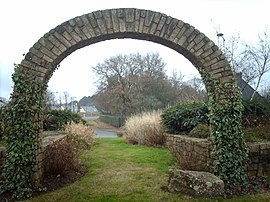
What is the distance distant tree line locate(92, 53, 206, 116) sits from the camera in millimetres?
24594

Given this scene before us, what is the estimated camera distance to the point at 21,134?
13.9 ft

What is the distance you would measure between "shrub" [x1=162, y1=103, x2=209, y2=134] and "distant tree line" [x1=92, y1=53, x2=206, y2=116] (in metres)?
15.1

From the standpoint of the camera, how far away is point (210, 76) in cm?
478

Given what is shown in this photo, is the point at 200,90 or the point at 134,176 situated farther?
the point at 200,90

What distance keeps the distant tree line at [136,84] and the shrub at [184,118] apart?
49.5 ft

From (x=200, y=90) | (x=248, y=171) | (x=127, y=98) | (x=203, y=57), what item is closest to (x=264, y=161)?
(x=248, y=171)

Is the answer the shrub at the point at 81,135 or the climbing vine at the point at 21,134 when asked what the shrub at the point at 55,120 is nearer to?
the shrub at the point at 81,135

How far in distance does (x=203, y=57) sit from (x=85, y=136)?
6.35 meters

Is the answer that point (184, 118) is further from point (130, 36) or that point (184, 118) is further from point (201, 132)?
point (130, 36)

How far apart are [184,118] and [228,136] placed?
11.9 feet

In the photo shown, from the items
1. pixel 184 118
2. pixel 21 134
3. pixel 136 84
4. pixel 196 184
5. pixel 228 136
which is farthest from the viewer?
pixel 136 84

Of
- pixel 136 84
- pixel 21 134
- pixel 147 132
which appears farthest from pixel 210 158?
pixel 136 84

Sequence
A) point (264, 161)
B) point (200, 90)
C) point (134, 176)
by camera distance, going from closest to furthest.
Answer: point (264, 161) → point (134, 176) → point (200, 90)

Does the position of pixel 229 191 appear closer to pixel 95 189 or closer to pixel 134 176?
pixel 134 176
